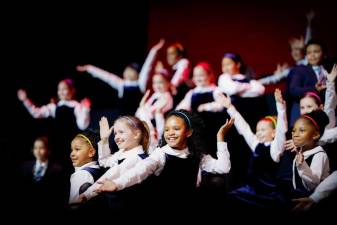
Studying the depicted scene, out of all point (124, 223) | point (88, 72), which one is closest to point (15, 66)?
point (88, 72)

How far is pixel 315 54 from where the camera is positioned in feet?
14.5

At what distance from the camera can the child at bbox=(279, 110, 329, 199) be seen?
132 inches

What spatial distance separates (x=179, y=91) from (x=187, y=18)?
4.82 feet

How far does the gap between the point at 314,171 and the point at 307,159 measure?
12cm

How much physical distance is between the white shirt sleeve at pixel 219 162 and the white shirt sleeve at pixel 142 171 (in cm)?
33

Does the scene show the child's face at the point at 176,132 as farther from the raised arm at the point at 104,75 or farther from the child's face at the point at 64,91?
the raised arm at the point at 104,75

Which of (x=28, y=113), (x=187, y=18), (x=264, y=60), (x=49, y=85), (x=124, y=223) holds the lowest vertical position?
(x=124, y=223)

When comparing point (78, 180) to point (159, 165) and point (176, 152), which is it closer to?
point (159, 165)

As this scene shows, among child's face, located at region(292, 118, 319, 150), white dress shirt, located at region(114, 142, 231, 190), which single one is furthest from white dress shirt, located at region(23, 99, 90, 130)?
child's face, located at region(292, 118, 319, 150)

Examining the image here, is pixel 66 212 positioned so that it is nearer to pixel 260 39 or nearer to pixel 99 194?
pixel 99 194

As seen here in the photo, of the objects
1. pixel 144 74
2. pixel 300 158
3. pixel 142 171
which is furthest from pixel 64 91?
pixel 300 158

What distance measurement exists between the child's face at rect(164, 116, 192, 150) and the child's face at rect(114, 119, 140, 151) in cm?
28

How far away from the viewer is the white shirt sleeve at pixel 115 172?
3.20m

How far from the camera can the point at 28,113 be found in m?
5.79
